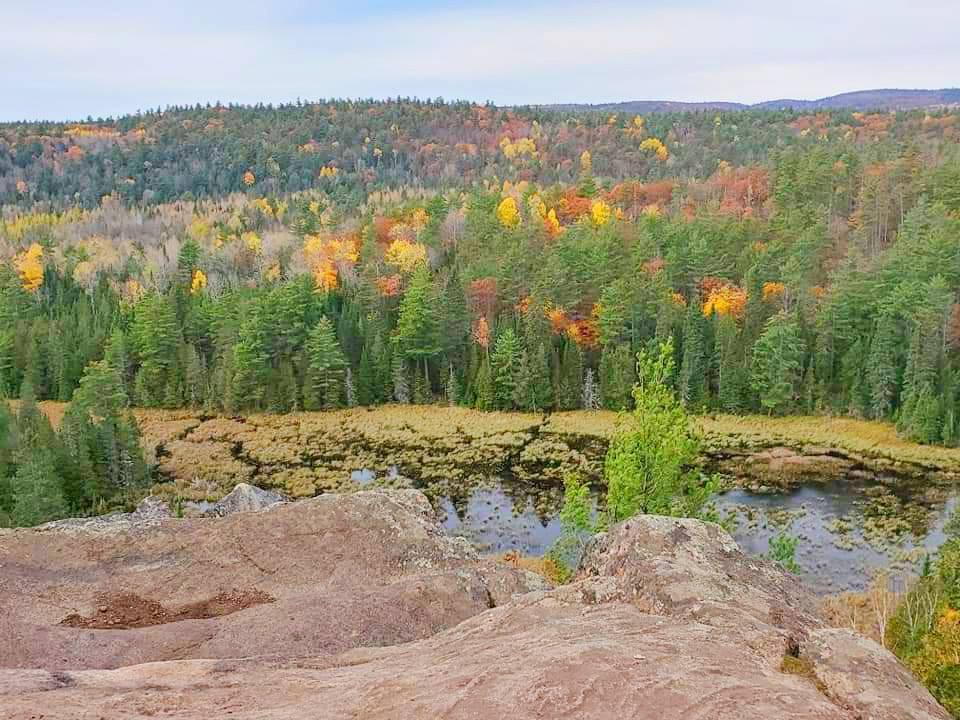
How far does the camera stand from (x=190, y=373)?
2606 inches

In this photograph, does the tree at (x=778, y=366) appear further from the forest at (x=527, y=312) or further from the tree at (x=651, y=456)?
the tree at (x=651, y=456)

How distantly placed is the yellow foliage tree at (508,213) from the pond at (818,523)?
176 feet

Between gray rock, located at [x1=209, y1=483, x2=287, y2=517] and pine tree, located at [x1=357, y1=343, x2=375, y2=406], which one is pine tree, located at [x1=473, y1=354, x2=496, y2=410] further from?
gray rock, located at [x1=209, y1=483, x2=287, y2=517]

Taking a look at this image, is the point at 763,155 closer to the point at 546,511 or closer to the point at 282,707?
the point at 546,511

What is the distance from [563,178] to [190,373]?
321ft

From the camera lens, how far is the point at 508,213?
97.2 metres

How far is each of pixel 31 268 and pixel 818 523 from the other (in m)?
101

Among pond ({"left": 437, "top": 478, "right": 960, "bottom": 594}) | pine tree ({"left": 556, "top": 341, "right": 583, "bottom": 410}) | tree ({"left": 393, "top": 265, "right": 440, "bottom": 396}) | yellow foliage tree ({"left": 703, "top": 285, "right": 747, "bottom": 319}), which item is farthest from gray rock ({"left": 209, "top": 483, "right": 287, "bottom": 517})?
yellow foliage tree ({"left": 703, "top": 285, "right": 747, "bottom": 319})

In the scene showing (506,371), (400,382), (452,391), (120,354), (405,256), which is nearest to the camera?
(506,371)

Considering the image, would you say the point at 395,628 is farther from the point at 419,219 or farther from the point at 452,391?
the point at 419,219

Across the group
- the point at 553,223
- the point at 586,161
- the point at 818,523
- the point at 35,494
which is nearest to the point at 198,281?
the point at 553,223

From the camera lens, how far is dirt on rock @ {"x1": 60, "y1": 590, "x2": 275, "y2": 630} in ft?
56.3

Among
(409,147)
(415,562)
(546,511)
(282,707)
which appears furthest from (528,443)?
(409,147)

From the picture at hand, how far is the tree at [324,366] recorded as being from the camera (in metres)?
64.7
